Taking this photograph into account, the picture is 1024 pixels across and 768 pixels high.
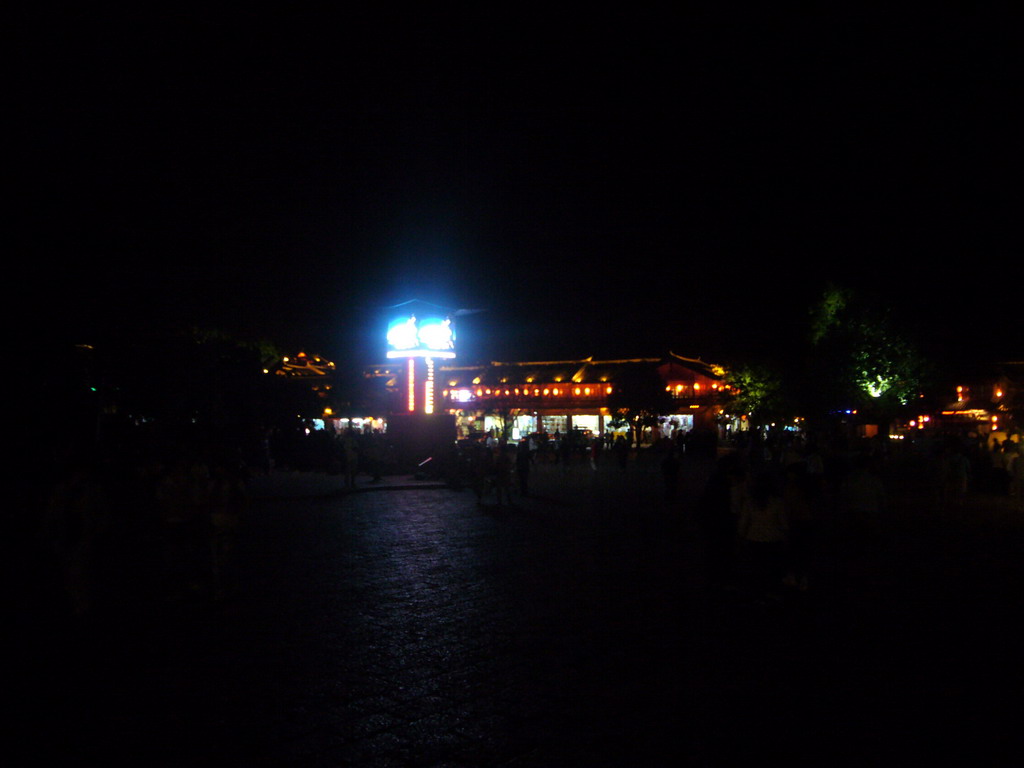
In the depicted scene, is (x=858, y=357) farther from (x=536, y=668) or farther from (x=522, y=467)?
(x=536, y=668)

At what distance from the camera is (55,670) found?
6000 millimetres

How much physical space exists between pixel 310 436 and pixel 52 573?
19543mm

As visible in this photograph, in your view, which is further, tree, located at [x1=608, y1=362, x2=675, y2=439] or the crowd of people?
tree, located at [x1=608, y1=362, x2=675, y2=439]

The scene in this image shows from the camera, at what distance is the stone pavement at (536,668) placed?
14.7 ft

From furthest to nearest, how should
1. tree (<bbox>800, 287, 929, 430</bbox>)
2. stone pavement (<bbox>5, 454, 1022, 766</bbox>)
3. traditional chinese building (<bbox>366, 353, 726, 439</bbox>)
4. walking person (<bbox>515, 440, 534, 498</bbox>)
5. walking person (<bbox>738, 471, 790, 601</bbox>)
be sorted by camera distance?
traditional chinese building (<bbox>366, 353, 726, 439</bbox>) → tree (<bbox>800, 287, 929, 430</bbox>) → walking person (<bbox>515, 440, 534, 498</bbox>) → walking person (<bbox>738, 471, 790, 601</bbox>) → stone pavement (<bbox>5, 454, 1022, 766</bbox>)

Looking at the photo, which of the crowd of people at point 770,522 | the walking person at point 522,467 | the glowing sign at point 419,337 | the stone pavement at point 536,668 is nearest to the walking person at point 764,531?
the crowd of people at point 770,522

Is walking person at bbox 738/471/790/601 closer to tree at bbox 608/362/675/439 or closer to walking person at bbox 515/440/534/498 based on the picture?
walking person at bbox 515/440/534/498

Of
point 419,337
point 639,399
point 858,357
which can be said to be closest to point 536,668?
point 419,337

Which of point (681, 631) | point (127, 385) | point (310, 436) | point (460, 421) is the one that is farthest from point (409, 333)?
point (681, 631)

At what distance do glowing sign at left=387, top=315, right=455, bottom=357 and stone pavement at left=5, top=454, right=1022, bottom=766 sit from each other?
1078 inches

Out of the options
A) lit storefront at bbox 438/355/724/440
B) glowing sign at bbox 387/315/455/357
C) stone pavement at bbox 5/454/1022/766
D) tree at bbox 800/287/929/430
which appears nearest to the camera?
stone pavement at bbox 5/454/1022/766

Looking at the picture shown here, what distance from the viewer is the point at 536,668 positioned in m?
5.92

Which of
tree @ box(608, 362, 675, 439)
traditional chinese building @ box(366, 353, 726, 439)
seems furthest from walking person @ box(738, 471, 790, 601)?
traditional chinese building @ box(366, 353, 726, 439)

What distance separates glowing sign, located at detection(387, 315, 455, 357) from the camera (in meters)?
38.3
